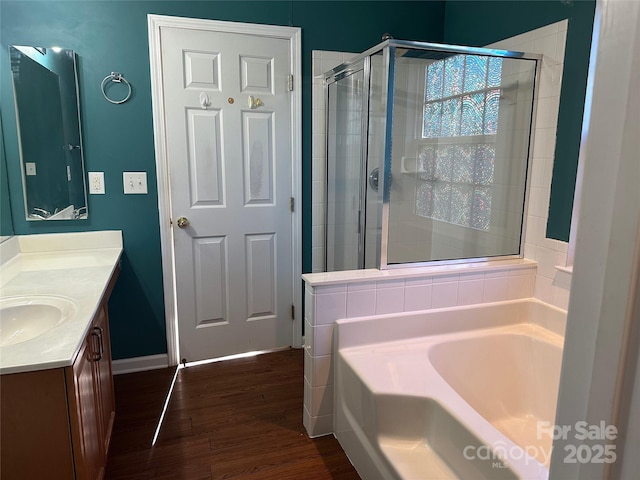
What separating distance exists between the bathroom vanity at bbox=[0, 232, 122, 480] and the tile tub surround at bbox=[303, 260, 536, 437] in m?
0.90

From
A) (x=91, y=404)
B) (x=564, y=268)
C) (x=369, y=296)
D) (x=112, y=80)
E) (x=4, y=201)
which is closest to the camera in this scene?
(x=91, y=404)

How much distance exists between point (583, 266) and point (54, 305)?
1.72m

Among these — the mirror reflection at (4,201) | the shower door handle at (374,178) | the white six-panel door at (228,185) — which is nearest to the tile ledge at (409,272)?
the shower door handle at (374,178)

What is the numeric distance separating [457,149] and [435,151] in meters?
0.12

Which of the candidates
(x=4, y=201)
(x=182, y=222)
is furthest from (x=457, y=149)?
(x=4, y=201)

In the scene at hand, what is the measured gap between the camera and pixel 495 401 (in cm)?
204

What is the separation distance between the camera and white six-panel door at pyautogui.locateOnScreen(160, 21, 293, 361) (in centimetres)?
258

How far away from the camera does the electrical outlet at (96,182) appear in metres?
2.47

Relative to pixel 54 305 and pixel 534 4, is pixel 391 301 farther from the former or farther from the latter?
pixel 534 4

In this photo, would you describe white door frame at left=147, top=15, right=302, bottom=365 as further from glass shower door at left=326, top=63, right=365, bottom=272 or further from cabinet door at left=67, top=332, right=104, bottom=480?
cabinet door at left=67, top=332, right=104, bottom=480

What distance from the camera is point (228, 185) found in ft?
9.00

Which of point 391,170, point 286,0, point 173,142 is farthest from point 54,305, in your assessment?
point 286,0

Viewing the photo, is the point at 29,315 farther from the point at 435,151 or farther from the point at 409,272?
the point at 435,151

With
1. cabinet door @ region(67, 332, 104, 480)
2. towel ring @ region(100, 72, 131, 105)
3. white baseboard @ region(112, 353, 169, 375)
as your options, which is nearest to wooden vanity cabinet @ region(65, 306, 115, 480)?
cabinet door @ region(67, 332, 104, 480)
